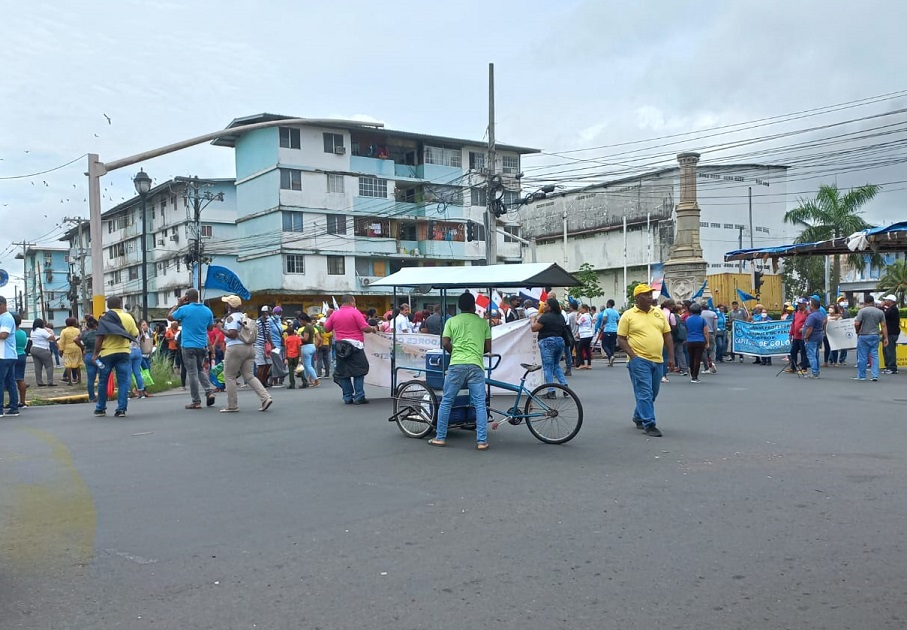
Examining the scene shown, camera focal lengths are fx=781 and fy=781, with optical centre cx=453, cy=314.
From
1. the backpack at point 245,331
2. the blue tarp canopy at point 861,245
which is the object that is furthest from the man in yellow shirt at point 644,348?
the blue tarp canopy at point 861,245

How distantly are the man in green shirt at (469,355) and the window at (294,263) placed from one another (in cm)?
4432

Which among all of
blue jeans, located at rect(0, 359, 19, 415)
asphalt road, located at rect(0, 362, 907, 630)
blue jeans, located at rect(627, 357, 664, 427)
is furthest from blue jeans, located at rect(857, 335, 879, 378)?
blue jeans, located at rect(0, 359, 19, 415)

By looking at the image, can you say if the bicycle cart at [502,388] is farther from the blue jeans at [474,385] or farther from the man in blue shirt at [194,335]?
the man in blue shirt at [194,335]

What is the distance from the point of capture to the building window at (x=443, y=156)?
5814 cm

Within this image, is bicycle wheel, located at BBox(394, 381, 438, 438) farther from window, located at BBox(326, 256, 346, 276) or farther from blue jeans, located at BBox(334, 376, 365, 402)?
window, located at BBox(326, 256, 346, 276)

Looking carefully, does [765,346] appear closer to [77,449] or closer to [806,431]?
[806,431]

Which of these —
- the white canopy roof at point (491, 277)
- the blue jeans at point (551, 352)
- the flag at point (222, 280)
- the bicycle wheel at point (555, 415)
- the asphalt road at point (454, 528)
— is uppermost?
the flag at point (222, 280)

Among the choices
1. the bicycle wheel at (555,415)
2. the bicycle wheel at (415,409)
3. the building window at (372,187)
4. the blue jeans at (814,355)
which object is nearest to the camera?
the bicycle wheel at (555,415)

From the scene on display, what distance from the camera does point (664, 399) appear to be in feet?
45.0

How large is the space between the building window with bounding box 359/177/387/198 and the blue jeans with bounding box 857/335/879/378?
1657 inches

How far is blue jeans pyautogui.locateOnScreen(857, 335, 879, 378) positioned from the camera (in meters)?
16.6

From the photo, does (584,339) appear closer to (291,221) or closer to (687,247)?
(687,247)

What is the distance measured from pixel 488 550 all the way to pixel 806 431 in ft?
21.0

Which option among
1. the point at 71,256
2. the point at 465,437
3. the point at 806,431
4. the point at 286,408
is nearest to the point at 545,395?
the point at 465,437
